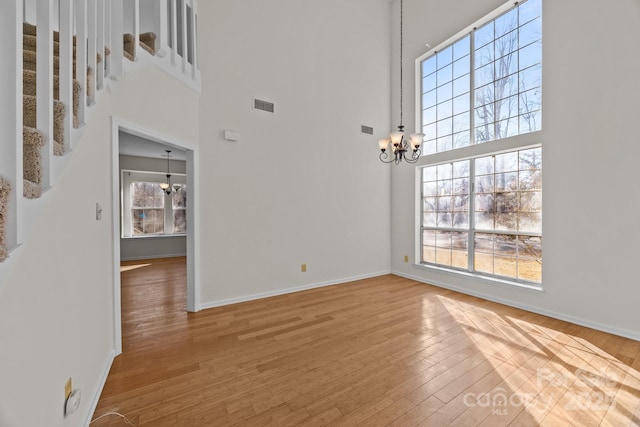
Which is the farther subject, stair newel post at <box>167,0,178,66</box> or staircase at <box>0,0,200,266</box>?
stair newel post at <box>167,0,178,66</box>

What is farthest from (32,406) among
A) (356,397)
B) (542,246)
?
(542,246)

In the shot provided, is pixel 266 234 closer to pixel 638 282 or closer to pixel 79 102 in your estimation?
pixel 79 102

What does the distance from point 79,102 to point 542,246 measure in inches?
181

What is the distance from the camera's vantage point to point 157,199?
7.32 m

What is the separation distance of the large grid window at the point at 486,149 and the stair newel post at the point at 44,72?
4430 millimetres

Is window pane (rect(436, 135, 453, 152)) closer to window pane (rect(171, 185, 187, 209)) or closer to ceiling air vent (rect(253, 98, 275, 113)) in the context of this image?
ceiling air vent (rect(253, 98, 275, 113))

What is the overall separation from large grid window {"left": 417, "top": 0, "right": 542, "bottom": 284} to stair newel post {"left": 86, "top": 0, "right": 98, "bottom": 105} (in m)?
4.39

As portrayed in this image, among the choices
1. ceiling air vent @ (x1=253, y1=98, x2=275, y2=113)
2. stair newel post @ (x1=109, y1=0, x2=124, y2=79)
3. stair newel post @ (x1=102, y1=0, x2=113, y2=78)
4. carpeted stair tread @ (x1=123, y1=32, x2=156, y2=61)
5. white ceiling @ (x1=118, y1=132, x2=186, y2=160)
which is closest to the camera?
stair newel post @ (x1=102, y1=0, x2=113, y2=78)

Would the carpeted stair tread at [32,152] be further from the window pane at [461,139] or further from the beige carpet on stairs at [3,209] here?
the window pane at [461,139]

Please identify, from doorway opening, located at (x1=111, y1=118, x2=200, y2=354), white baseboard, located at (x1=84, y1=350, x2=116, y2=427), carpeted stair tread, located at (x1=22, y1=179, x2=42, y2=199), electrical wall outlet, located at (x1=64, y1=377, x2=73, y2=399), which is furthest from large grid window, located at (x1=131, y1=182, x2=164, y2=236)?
carpeted stair tread, located at (x1=22, y1=179, x2=42, y2=199)

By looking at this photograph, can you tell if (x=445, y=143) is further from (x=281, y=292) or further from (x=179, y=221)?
(x=179, y=221)

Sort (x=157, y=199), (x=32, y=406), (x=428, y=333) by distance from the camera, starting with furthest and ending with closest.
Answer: (x=157, y=199)
(x=428, y=333)
(x=32, y=406)

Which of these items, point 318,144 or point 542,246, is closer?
point 542,246

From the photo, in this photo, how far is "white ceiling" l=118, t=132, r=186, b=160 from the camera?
517cm
